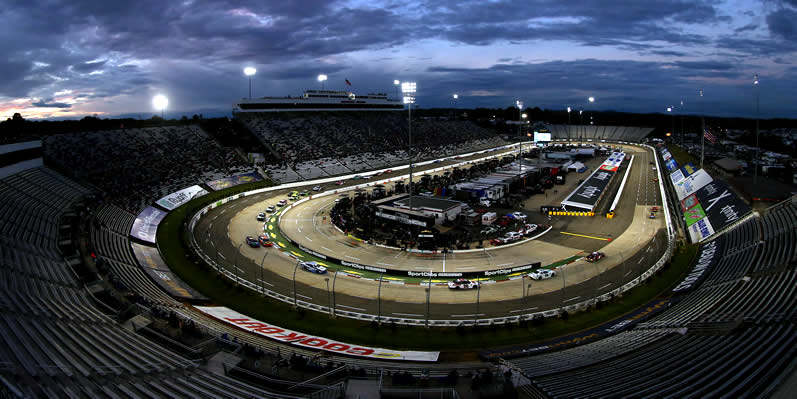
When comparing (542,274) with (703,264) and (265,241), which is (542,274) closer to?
(703,264)

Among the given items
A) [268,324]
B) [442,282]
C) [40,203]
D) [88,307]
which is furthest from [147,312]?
[40,203]

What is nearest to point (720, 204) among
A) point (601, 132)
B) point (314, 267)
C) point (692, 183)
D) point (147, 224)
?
point (692, 183)

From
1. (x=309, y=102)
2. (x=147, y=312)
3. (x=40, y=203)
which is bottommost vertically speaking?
(x=147, y=312)

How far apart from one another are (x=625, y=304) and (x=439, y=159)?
203 feet

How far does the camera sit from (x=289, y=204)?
147ft

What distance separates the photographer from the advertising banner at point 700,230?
101 feet

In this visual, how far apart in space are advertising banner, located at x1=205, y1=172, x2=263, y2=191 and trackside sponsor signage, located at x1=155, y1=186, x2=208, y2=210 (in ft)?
7.69

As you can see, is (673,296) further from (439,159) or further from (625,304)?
(439,159)

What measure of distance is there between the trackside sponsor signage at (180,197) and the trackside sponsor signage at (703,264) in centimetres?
4250

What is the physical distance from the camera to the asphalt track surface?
22000 millimetres

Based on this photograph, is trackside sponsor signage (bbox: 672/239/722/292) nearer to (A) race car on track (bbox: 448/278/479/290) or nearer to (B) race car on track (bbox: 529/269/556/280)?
(B) race car on track (bbox: 529/269/556/280)

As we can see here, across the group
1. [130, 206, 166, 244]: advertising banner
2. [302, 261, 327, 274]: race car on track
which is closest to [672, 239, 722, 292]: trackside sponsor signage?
[302, 261, 327, 274]: race car on track

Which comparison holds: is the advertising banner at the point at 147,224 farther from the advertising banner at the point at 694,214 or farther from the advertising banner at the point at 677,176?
the advertising banner at the point at 677,176

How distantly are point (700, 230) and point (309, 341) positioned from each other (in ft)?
102
